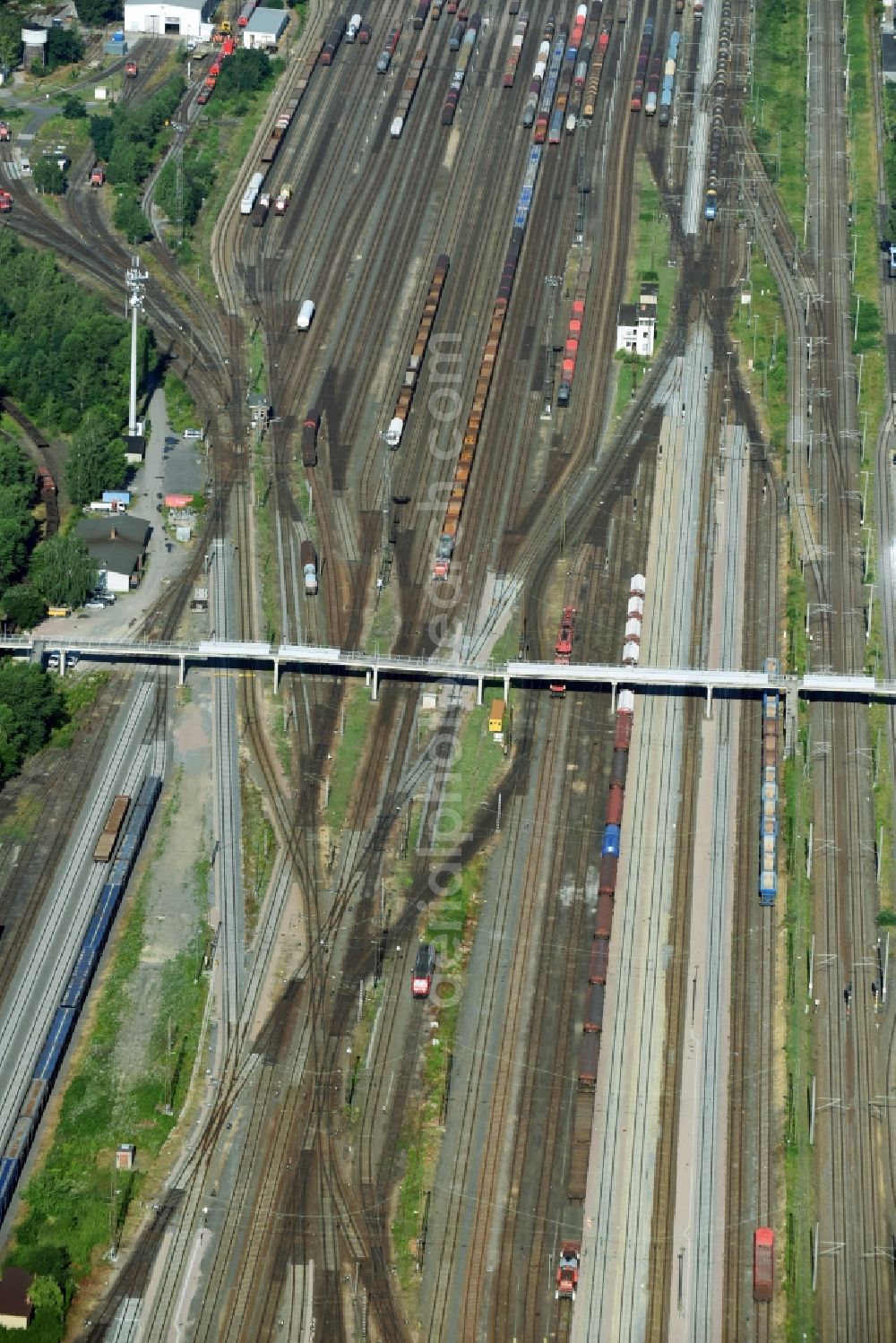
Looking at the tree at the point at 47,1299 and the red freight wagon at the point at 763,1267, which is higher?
the red freight wagon at the point at 763,1267

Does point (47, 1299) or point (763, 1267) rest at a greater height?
point (763, 1267)

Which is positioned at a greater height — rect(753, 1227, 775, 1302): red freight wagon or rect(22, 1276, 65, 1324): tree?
rect(753, 1227, 775, 1302): red freight wagon

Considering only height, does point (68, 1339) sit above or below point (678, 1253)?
below

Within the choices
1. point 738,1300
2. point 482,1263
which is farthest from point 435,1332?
point 738,1300

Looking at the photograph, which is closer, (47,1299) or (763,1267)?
(47,1299)

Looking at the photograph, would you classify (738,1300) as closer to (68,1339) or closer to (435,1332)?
(435,1332)

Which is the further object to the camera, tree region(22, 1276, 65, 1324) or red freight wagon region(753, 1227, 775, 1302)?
red freight wagon region(753, 1227, 775, 1302)

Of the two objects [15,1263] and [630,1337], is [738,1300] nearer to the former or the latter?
[630,1337]

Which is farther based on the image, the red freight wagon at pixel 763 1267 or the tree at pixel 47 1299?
the red freight wagon at pixel 763 1267

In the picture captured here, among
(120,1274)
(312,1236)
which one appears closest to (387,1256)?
(312,1236)
